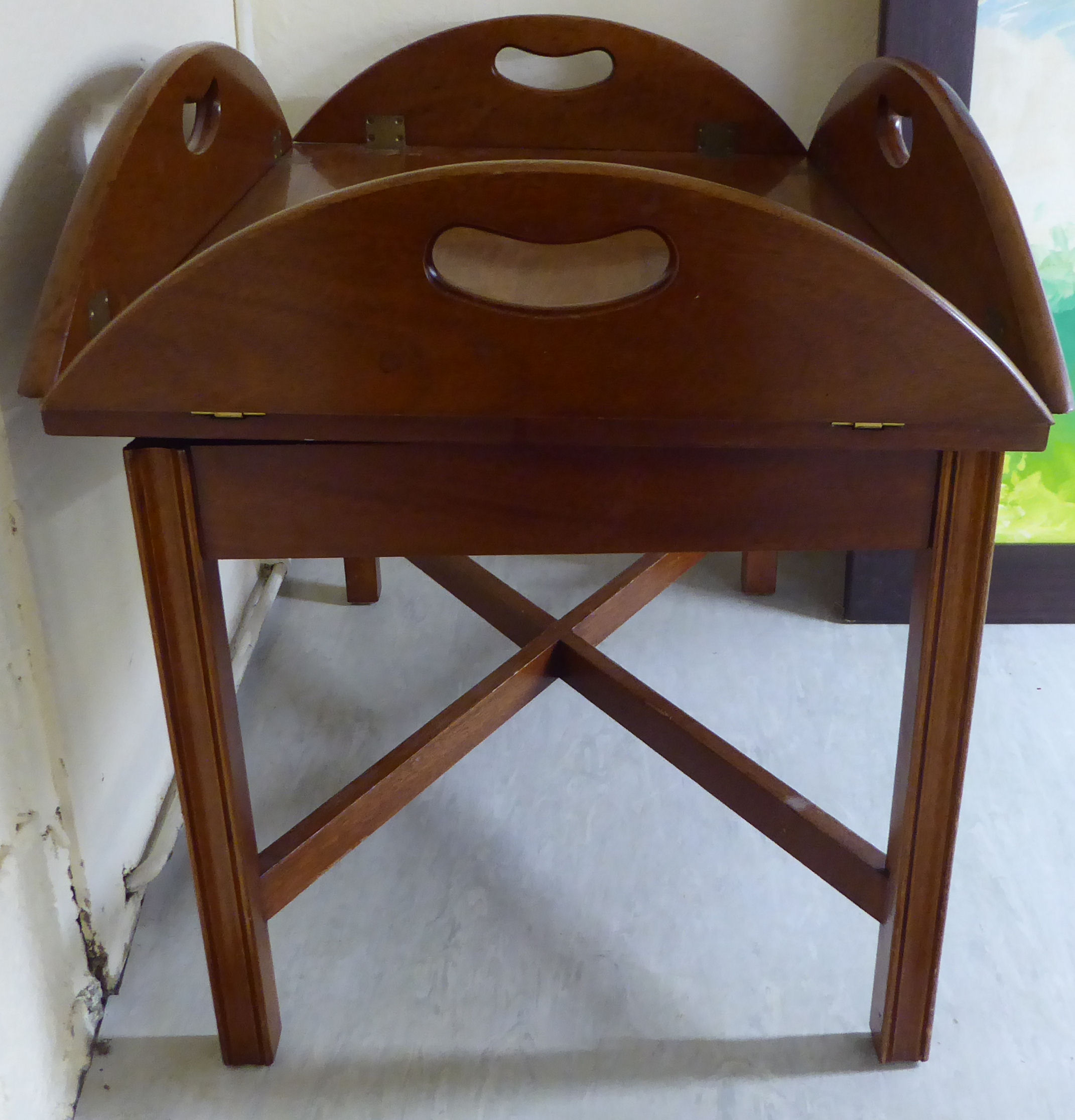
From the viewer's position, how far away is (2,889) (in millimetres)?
678

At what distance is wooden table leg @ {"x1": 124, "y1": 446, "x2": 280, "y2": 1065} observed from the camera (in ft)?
2.05

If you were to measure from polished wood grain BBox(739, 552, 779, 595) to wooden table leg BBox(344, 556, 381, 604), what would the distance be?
51cm

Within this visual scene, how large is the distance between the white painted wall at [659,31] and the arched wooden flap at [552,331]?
0.85 metres

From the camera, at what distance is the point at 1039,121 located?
1205 millimetres


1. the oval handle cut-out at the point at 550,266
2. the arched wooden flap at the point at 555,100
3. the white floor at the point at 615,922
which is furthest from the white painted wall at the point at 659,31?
the white floor at the point at 615,922

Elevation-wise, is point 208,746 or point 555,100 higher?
point 555,100

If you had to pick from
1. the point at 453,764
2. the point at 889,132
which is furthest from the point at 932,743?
the point at 889,132

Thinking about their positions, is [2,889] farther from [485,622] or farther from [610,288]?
[485,622]

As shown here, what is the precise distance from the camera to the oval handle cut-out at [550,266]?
0.72 m

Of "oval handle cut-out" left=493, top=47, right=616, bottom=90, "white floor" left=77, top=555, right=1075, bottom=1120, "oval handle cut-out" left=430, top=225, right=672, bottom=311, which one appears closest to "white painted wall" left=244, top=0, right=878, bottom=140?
"oval handle cut-out" left=493, top=47, right=616, bottom=90

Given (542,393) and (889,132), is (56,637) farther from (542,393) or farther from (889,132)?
(889,132)

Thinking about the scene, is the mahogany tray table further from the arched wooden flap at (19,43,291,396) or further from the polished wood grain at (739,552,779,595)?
the polished wood grain at (739,552,779,595)

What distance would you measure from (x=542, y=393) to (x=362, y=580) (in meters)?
0.90

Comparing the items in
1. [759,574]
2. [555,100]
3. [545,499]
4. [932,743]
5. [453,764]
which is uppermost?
[555,100]
